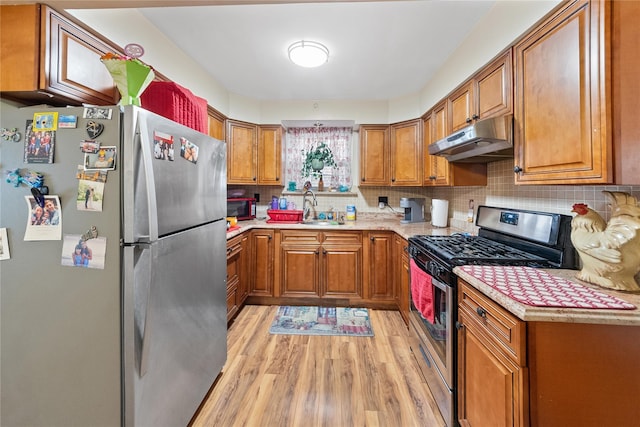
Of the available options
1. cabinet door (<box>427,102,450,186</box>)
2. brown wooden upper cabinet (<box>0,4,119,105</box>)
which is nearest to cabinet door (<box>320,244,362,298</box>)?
cabinet door (<box>427,102,450,186</box>)

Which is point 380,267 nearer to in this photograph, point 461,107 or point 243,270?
point 243,270

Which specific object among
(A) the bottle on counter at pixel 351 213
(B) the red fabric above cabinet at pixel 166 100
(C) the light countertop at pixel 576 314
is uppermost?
(B) the red fabric above cabinet at pixel 166 100

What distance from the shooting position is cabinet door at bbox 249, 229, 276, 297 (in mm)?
2982

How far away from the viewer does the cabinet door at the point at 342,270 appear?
9.63 ft

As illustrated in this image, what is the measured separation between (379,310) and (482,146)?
1.96 m

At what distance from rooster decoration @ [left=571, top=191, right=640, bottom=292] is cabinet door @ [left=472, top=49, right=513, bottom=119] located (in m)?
0.76

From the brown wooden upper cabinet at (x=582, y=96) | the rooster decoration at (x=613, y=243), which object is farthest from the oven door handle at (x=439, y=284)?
the brown wooden upper cabinet at (x=582, y=96)

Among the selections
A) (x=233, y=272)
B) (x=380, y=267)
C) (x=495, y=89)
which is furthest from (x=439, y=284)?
(x=233, y=272)

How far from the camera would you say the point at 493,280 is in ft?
3.77

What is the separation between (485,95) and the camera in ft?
5.90

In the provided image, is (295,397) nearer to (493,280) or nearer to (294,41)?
(493,280)

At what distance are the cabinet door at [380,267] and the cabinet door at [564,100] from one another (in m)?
1.56

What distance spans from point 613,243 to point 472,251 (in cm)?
66

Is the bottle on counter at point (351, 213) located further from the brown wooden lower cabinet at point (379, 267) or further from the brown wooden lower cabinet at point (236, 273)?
the brown wooden lower cabinet at point (236, 273)
